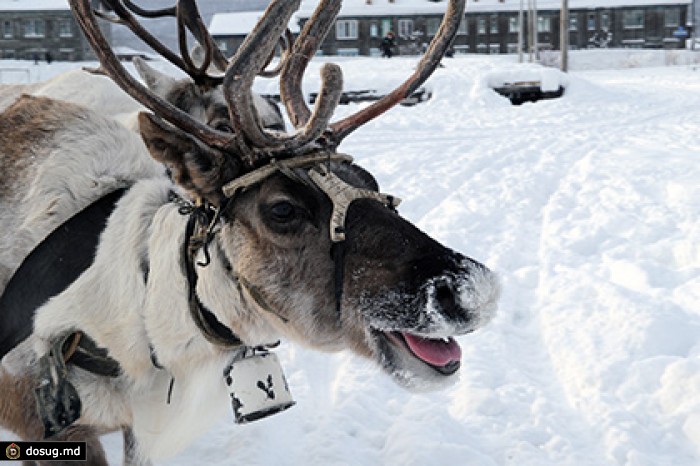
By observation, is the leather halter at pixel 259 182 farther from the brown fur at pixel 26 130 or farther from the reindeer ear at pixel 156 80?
the reindeer ear at pixel 156 80

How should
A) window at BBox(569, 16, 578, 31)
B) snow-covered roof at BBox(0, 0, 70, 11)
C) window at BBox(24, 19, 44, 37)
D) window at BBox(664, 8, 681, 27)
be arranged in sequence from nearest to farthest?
snow-covered roof at BBox(0, 0, 70, 11)
window at BBox(24, 19, 44, 37)
window at BBox(664, 8, 681, 27)
window at BBox(569, 16, 578, 31)

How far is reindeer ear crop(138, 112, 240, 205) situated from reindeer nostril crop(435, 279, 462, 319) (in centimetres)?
76

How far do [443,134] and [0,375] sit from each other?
1259 centimetres

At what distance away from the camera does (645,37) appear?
175 feet

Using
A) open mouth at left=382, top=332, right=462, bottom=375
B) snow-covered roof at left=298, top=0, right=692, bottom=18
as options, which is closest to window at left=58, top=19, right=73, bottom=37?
snow-covered roof at left=298, top=0, right=692, bottom=18

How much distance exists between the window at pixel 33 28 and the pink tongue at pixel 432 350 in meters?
50.5

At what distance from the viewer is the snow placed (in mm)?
3645

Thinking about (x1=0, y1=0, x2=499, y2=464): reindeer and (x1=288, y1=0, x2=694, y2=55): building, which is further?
(x1=288, y1=0, x2=694, y2=55): building

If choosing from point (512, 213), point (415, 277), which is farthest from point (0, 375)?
point (512, 213)

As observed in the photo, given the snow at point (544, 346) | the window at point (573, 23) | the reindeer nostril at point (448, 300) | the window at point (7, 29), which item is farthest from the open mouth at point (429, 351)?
the window at point (573, 23)

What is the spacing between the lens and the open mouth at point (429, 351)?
2.39m

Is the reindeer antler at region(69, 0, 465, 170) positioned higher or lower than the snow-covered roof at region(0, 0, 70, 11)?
lower

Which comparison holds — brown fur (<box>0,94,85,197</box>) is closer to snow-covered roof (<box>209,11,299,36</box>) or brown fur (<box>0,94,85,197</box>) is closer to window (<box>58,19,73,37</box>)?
window (<box>58,19,73,37</box>)

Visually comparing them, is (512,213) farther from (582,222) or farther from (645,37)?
(645,37)
